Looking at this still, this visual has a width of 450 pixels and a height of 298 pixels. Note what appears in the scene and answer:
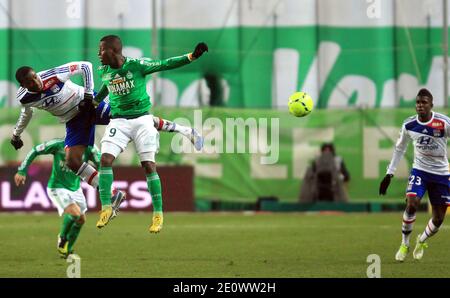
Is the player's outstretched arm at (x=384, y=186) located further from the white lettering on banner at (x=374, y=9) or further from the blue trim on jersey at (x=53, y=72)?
the white lettering on banner at (x=374, y=9)

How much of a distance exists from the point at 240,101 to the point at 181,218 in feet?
18.5

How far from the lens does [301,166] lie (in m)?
27.2

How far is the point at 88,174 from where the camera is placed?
50.6 feet

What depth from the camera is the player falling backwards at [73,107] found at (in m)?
15.1

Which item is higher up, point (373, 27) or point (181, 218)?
point (373, 27)

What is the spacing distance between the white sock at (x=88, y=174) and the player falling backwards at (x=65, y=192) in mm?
419

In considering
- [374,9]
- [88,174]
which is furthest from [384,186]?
[374,9]

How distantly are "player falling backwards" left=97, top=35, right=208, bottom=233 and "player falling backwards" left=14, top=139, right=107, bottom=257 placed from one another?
1077 millimetres

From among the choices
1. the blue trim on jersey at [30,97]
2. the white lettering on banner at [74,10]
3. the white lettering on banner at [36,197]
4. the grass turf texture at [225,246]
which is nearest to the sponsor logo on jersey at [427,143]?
the grass turf texture at [225,246]

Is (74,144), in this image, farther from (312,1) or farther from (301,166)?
(312,1)
